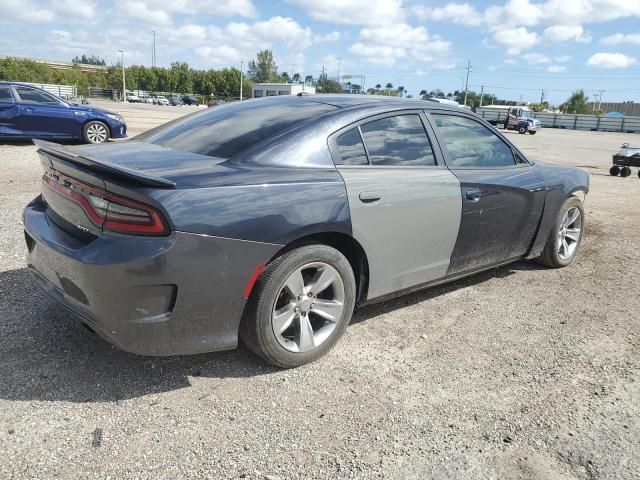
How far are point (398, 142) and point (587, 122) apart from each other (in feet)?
191

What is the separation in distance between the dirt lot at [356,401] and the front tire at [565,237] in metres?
0.90

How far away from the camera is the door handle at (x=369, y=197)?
312 cm

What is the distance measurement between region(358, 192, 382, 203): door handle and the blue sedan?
36.0ft

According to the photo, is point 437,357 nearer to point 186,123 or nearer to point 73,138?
point 186,123

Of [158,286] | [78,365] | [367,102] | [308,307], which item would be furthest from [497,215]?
[78,365]

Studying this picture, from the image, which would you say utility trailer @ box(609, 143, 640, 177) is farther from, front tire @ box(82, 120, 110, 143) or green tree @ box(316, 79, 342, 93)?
green tree @ box(316, 79, 342, 93)

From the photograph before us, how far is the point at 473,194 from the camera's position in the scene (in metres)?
3.80

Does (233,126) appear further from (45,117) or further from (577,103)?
(577,103)

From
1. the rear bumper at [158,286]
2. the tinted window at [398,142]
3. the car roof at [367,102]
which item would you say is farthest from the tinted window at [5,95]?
the tinted window at [398,142]

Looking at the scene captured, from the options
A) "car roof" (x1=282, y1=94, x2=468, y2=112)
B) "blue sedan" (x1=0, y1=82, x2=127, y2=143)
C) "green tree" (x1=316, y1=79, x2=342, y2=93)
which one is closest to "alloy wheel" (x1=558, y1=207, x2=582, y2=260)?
"car roof" (x1=282, y1=94, x2=468, y2=112)

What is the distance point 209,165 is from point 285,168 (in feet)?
1.36

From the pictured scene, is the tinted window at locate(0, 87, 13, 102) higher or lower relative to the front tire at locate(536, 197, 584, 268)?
higher

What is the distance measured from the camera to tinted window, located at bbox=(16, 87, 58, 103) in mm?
11750

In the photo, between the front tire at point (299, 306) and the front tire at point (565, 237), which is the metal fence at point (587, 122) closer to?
the front tire at point (565, 237)
